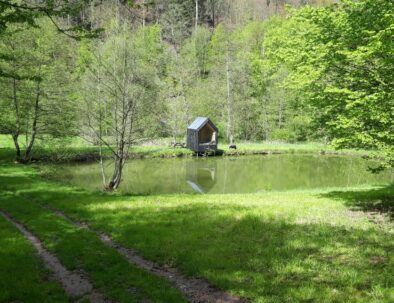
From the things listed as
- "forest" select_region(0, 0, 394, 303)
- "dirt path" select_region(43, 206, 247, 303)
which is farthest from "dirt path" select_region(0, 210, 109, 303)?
"dirt path" select_region(43, 206, 247, 303)

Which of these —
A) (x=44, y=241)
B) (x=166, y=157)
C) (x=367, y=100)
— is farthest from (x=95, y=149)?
(x=367, y=100)

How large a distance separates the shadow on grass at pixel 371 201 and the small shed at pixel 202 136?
31.0m

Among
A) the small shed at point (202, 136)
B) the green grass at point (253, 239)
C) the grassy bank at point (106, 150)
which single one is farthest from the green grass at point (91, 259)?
the small shed at point (202, 136)

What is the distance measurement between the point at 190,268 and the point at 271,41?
12595 mm

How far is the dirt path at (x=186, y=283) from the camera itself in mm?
7992

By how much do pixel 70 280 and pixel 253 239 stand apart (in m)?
5.62

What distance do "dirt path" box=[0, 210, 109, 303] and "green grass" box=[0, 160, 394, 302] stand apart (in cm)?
25

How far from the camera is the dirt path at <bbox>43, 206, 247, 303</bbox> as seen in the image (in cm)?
799

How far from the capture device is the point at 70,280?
8.88m

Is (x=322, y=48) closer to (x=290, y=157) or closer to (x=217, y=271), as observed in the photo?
(x=217, y=271)

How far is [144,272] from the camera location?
9250mm

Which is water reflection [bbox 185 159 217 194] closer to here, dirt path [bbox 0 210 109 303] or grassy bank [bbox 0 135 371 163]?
grassy bank [bbox 0 135 371 163]

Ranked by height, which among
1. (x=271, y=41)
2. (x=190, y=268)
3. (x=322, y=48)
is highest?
(x=271, y=41)

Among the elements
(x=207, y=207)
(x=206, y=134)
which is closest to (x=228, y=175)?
(x=206, y=134)
